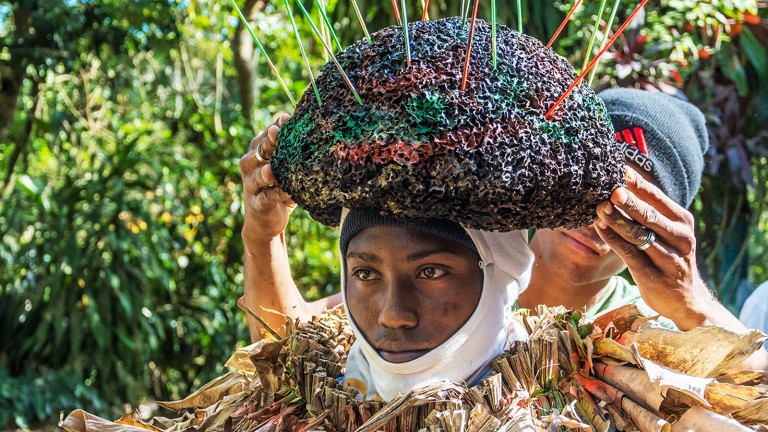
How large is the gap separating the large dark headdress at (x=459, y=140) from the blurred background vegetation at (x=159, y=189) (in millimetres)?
2708

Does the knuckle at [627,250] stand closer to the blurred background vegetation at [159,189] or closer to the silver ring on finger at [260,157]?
the silver ring on finger at [260,157]

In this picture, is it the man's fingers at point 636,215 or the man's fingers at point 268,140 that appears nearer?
the man's fingers at point 636,215

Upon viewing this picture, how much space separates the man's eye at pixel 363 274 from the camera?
175 centimetres

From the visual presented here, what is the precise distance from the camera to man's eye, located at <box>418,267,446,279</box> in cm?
170

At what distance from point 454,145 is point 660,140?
1198 millimetres

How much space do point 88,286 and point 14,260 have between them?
609mm

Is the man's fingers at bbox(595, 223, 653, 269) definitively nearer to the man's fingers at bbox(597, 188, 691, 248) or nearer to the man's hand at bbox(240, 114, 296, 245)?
the man's fingers at bbox(597, 188, 691, 248)

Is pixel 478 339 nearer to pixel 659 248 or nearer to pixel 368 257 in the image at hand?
pixel 368 257

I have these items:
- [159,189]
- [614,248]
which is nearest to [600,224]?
[614,248]

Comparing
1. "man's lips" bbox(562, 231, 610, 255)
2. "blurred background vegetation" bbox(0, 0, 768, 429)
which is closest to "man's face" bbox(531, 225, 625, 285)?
"man's lips" bbox(562, 231, 610, 255)

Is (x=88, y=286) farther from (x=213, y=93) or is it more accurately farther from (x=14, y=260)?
(x=213, y=93)

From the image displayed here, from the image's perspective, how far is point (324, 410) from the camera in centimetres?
172

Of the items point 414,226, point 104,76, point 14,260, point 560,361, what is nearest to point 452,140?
point 414,226

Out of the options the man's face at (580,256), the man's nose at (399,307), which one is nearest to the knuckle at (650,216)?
the man's nose at (399,307)
